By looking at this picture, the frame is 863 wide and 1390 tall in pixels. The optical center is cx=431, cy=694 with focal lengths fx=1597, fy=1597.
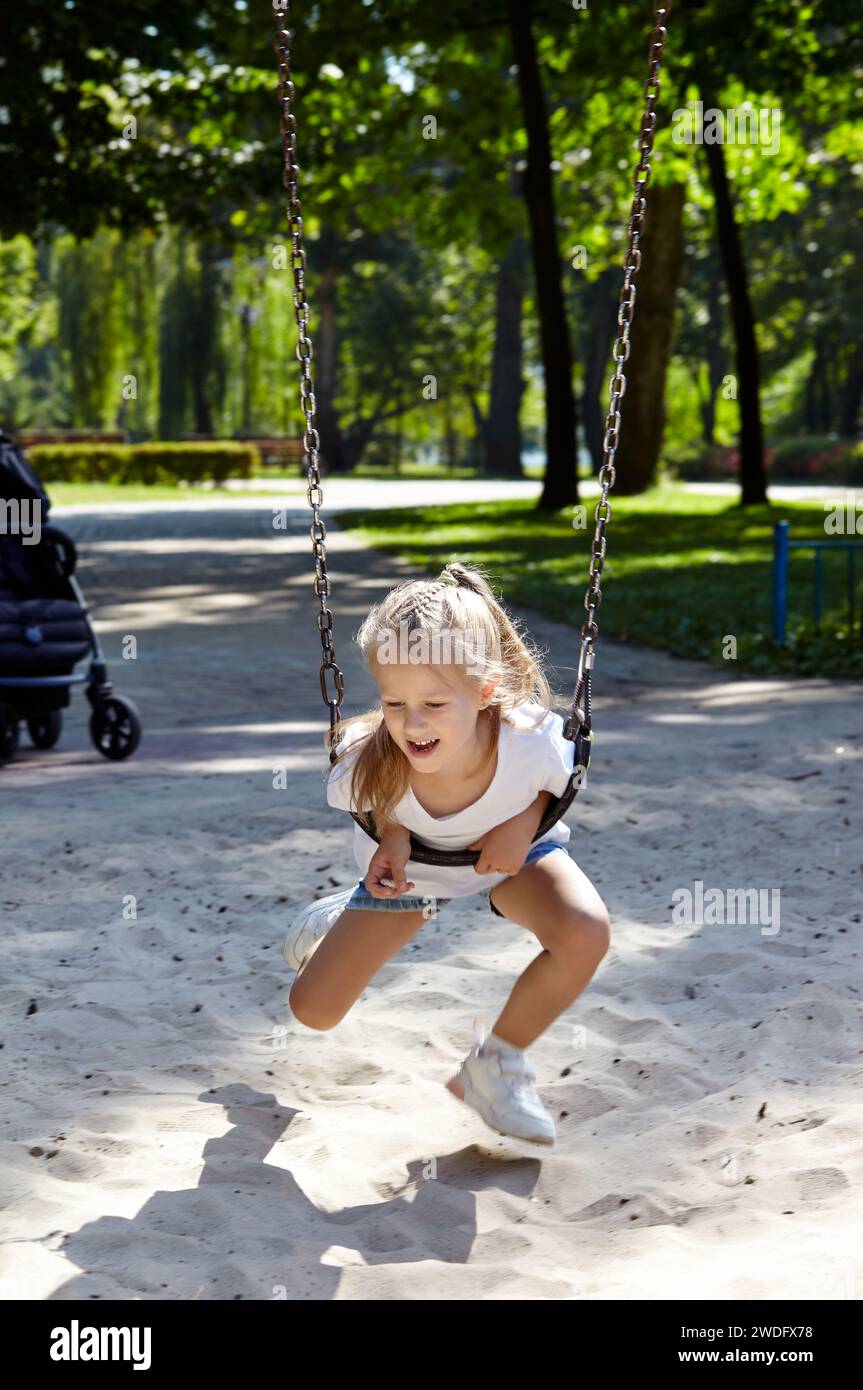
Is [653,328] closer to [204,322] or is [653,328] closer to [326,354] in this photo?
[204,322]

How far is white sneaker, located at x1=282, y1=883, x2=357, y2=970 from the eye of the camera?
12.3 feet

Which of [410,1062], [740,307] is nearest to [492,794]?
[410,1062]

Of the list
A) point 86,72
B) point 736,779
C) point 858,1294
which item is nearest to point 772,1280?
point 858,1294

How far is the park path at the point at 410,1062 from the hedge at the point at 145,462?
29.7 metres

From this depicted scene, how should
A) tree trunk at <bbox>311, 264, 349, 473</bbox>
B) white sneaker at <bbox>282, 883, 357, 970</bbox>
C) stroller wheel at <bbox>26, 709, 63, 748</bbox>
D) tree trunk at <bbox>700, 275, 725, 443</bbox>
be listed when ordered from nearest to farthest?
1. white sneaker at <bbox>282, 883, 357, 970</bbox>
2. stroller wheel at <bbox>26, 709, 63, 748</bbox>
3. tree trunk at <bbox>311, 264, 349, 473</bbox>
4. tree trunk at <bbox>700, 275, 725, 443</bbox>

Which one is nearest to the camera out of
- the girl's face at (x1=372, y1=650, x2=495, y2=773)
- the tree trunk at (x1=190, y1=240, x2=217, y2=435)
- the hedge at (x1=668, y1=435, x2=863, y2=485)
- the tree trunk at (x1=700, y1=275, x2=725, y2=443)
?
the girl's face at (x1=372, y1=650, x2=495, y2=773)

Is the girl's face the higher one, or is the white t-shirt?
the girl's face

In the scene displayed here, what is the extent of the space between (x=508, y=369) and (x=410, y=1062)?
44.6 m

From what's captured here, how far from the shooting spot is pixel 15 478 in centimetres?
765

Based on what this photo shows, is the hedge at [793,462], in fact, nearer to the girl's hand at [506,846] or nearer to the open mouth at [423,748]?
the girl's hand at [506,846]

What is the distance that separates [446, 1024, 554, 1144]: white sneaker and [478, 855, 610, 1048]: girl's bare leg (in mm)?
53

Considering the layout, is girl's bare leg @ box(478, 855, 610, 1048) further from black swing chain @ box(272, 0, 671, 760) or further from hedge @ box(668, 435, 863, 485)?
hedge @ box(668, 435, 863, 485)

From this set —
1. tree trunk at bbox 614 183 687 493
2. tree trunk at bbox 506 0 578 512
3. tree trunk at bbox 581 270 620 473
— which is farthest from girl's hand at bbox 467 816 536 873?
tree trunk at bbox 581 270 620 473

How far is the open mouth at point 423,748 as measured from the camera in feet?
10.6
